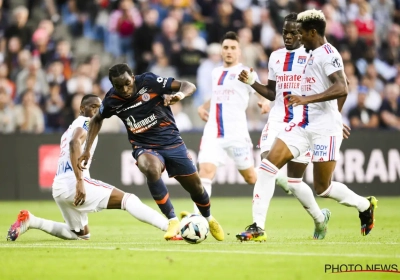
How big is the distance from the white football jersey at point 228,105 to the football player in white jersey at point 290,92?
1827mm

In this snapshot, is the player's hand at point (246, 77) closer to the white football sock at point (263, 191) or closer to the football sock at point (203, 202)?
the white football sock at point (263, 191)

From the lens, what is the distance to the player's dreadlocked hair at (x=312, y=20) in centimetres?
907

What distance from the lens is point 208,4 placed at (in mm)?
21172

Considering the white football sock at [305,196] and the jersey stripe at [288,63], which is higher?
the jersey stripe at [288,63]

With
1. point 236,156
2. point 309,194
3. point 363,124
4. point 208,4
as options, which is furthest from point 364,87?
point 309,194

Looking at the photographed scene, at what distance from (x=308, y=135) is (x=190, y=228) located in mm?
1665

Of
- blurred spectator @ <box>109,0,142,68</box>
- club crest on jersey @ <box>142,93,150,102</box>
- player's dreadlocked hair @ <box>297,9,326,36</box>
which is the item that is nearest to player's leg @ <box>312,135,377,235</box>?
player's dreadlocked hair @ <box>297,9,326,36</box>

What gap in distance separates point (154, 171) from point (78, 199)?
3.43 ft

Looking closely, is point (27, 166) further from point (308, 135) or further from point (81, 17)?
point (308, 135)

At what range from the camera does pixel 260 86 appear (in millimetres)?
10289

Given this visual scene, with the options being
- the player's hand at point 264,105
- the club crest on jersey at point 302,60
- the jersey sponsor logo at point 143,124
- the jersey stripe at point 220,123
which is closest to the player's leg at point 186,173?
the jersey sponsor logo at point 143,124

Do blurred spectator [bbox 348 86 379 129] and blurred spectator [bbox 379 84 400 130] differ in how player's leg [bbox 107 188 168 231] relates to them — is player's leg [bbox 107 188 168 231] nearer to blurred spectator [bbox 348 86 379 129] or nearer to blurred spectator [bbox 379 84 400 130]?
blurred spectator [bbox 348 86 379 129]

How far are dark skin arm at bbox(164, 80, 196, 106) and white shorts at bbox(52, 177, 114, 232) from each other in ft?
4.61

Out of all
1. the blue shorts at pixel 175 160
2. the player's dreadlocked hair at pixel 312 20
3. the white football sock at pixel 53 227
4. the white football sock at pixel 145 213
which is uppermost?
Result: the player's dreadlocked hair at pixel 312 20
